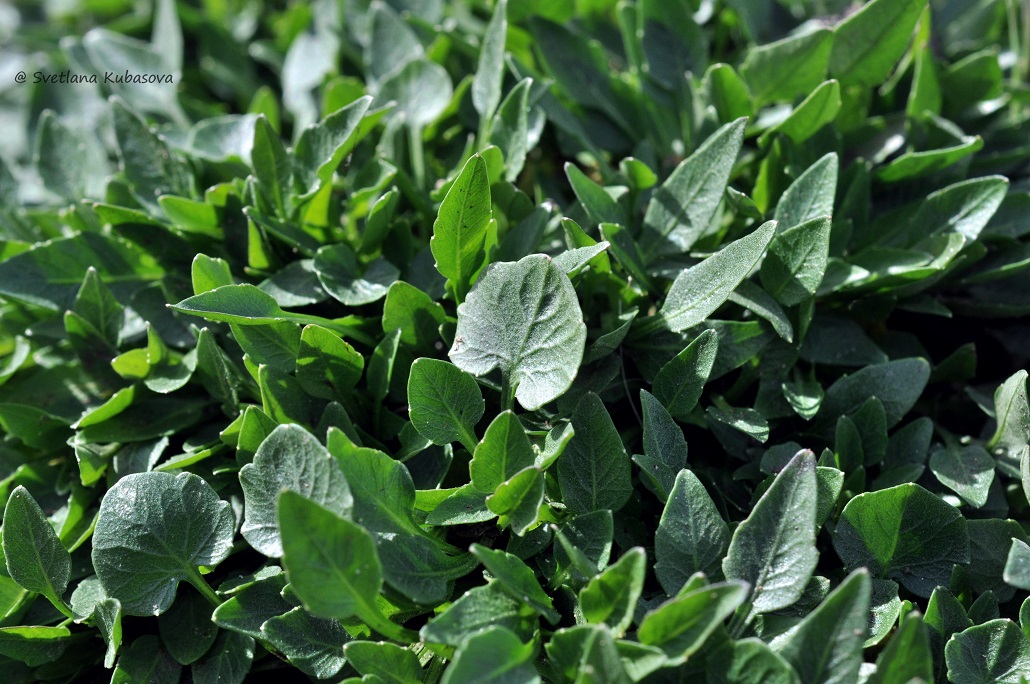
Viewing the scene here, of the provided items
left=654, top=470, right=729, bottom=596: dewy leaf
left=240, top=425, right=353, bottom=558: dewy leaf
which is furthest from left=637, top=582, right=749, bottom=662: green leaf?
left=240, top=425, right=353, bottom=558: dewy leaf

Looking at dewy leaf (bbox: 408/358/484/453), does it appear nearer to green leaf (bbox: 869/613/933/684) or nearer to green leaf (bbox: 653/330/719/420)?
green leaf (bbox: 653/330/719/420)

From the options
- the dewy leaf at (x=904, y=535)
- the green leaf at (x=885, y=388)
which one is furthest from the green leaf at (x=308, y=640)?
the green leaf at (x=885, y=388)

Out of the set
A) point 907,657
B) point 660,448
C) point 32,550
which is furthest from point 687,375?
point 32,550

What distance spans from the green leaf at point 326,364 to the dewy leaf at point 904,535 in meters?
0.69

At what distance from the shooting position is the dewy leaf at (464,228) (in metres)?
1.16

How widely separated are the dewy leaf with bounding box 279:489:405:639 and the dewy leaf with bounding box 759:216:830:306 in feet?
2.24

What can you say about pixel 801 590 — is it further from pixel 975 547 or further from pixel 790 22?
pixel 790 22

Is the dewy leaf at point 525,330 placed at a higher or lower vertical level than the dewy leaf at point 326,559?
higher

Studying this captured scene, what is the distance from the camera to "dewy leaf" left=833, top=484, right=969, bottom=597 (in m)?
1.13

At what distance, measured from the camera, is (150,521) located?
115 centimetres

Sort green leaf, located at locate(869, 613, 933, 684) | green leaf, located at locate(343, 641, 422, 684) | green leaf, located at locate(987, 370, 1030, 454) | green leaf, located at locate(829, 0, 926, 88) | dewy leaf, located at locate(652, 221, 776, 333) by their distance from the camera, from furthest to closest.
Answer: green leaf, located at locate(829, 0, 926, 88) → green leaf, located at locate(987, 370, 1030, 454) → dewy leaf, located at locate(652, 221, 776, 333) → green leaf, located at locate(343, 641, 422, 684) → green leaf, located at locate(869, 613, 933, 684)

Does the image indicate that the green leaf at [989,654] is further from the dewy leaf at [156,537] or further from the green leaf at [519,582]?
the dewy leaf at [156,537]

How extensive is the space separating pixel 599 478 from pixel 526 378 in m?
0.16

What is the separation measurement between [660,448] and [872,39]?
0.84 metres
